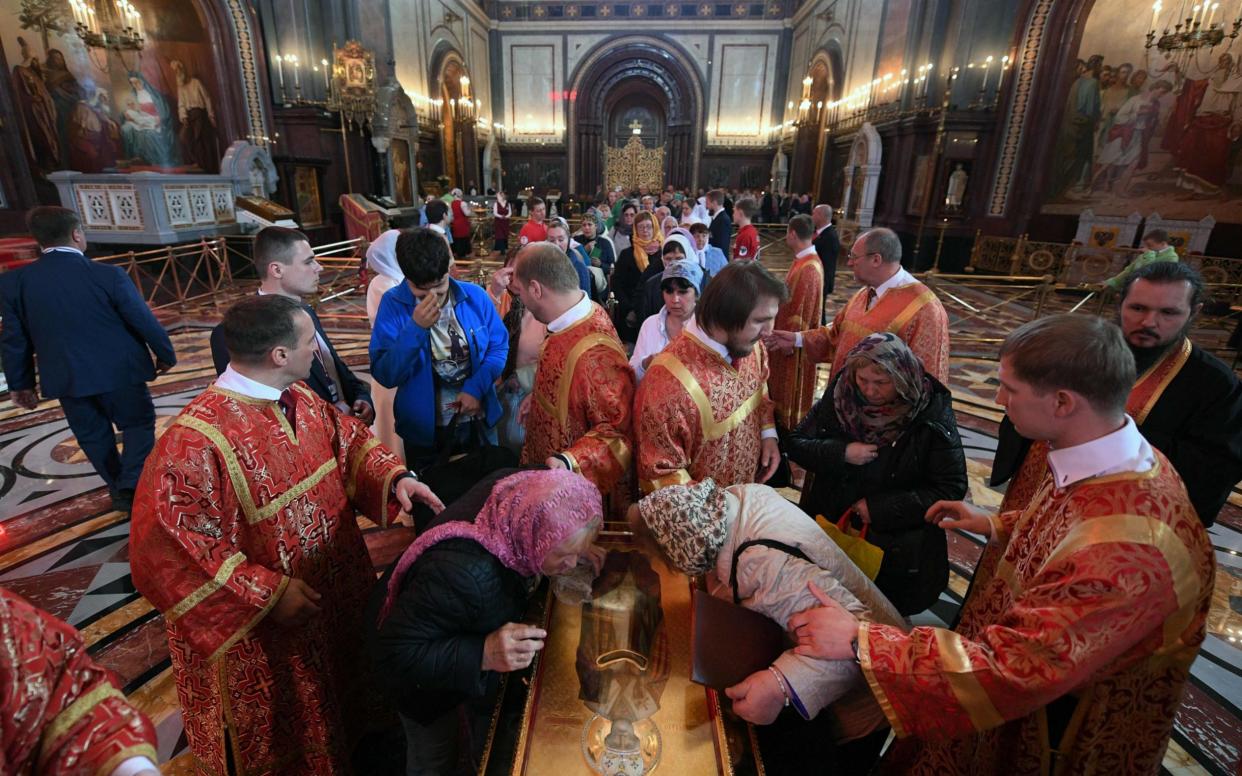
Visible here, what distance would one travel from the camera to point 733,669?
142cm

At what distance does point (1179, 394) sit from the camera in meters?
2.27

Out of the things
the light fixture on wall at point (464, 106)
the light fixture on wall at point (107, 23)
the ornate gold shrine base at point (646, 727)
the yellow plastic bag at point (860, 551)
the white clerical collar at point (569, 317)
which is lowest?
the ornate gold shrine base at point (646, 727)

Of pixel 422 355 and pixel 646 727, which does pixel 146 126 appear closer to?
pixel 422 355

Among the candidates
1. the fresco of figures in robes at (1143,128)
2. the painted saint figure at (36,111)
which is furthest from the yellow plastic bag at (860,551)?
the painted saint figure at (36,111)

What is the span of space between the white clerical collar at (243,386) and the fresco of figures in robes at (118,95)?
1315 centimetres

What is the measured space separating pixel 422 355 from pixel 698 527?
1842 millimetres

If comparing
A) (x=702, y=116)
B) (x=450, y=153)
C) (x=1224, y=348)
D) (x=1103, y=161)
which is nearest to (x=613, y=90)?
(x=702, y=116)

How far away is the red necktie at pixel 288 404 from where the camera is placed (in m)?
1.76

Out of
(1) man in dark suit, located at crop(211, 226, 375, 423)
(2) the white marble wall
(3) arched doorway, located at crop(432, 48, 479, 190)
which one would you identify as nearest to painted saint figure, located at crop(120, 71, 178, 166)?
(3) arched doorway, located at crop(432, 48, 479, 190)

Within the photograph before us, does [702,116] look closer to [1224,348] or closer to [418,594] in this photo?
[1224,348]

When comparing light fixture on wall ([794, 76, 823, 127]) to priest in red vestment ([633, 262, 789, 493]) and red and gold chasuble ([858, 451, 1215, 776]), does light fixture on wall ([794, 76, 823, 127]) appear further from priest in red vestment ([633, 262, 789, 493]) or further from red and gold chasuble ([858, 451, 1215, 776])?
red and gold chasuble ([858, 451, 1215, 776])

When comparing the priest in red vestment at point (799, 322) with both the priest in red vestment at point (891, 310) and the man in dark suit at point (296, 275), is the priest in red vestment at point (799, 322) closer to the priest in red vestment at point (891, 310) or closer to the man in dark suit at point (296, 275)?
the priest in red vestment at point (891, 310)

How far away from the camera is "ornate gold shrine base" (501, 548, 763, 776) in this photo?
133 cm

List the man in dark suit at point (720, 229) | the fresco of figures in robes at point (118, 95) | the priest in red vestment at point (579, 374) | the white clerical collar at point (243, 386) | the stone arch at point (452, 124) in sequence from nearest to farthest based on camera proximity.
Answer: the white clerical collar at point (243, 386)
the priest in red vestment at point (579, 374)
the man in dark suit at point (720, 229)
the fresco of figures in robes at point (118, 95)
the stone arch at point (452, 124)
